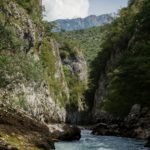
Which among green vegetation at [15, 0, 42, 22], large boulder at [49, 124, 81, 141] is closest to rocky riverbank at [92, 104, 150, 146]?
large boulder at [49, 124, 81, 141]

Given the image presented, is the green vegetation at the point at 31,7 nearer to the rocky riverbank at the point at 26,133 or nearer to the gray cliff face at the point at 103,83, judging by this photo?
the gray cliff face at the point at 103,83

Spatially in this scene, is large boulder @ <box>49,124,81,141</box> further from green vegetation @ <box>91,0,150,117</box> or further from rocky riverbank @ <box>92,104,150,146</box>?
green vegetation @ <box>91,0,150,117</box>

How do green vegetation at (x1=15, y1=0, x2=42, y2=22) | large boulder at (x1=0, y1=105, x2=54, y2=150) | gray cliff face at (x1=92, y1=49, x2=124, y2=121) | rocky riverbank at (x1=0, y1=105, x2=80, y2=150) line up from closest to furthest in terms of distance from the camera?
large boulder at (x1=0, y1=105, x2=54, y2=150) → rocky riverbank at (x1=0, y1=105, x2=80, y2=150) → green vegetation at (x1=15, y1=0, x2=42, y2=22) → gray cliff face at (x1=92, y1=49, x2=124, y2=121)

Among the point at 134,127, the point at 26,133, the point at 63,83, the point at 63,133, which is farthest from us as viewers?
the point at 63,83

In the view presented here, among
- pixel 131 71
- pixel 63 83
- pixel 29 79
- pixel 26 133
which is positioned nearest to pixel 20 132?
pixel 26 133

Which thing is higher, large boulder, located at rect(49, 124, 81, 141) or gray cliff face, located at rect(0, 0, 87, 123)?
gray cliff face, located at rect(0, 0, 87, 123)

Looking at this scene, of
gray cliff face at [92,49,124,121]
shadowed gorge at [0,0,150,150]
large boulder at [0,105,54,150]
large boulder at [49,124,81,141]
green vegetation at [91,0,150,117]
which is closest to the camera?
large boulder at [0,105,54,150]

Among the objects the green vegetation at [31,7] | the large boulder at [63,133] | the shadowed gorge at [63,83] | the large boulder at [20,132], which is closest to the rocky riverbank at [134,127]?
the shadowed gorge at [63,83]

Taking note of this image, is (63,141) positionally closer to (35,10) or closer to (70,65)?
(35,10)

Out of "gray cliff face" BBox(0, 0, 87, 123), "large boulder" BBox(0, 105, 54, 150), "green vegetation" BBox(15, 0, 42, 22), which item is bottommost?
"large boulder" BBox(0, 105, 54, 150)

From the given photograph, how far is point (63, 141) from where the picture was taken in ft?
165

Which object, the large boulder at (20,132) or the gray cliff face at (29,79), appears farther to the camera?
the gray cliff face at (29,79)

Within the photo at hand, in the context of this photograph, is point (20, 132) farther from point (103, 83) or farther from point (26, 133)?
point (103, 83)

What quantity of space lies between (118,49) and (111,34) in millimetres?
10464
